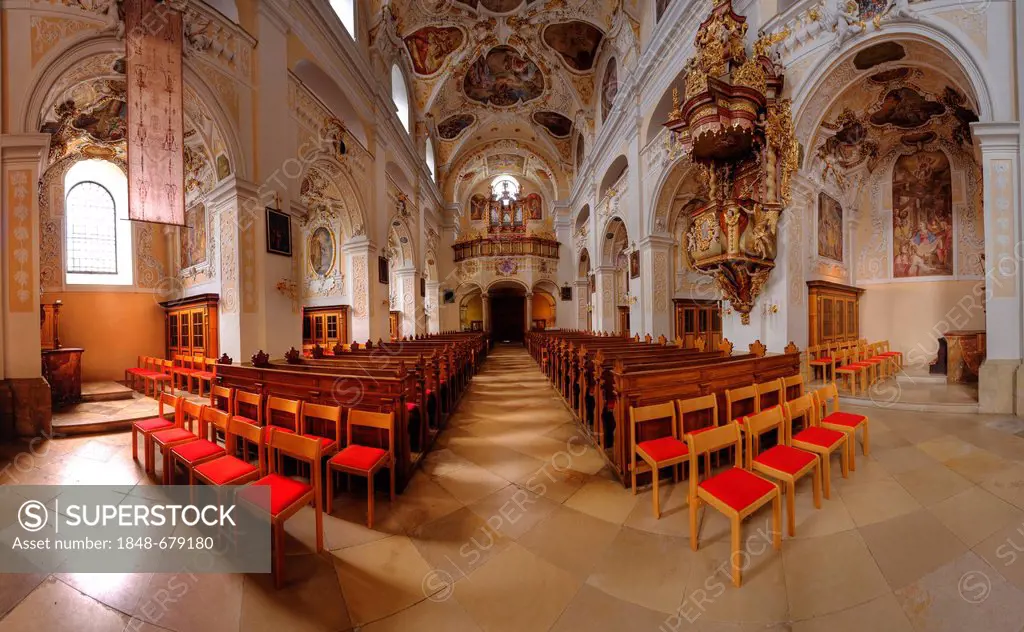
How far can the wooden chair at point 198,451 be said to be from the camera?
3049 millimetres

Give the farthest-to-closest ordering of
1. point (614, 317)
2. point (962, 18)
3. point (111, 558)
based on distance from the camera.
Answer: point (614, 317)
point (962, 18)
point (111, 558)

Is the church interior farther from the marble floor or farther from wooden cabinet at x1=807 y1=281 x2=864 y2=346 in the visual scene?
wooden cabinet at x1=807 y1=281 x2=864 y2=346

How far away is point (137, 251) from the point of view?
9.93 m

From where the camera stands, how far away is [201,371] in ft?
24.1

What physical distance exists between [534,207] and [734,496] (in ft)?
73.4

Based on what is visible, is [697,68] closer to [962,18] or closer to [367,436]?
[962,18]

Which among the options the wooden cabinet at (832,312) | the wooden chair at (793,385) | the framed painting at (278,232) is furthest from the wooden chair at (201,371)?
the wooden cabinet at (832,312)

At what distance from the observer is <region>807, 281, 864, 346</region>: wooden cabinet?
8.25 metres

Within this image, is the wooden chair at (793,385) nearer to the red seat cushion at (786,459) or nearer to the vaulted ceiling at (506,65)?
the red seat cushion at (786,459)

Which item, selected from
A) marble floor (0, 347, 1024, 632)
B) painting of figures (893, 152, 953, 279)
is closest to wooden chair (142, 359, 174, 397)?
marble floor (0, 347, 1024, 632)

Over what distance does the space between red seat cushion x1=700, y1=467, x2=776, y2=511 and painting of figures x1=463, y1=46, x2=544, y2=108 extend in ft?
54.5

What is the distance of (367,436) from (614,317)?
13473mm

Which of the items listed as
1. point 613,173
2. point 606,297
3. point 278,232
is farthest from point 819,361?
point 278,232

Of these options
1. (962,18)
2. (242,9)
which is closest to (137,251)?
(242,9)
